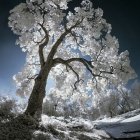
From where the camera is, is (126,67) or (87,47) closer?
(126,67)

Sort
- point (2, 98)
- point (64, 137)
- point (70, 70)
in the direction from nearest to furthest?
point (64, 137) < point (2, 98) < point (70, 70)

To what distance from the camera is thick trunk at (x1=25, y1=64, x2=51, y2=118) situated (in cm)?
1969

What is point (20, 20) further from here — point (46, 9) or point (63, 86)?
point (63, 86)

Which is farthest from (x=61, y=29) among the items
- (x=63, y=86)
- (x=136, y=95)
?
(x=136, y=95)

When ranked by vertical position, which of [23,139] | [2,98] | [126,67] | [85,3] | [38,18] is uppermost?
[85,3]

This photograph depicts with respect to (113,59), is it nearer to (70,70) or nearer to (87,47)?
(87,47)

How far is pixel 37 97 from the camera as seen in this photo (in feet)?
66.4

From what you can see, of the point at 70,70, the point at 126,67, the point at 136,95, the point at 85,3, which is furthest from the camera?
the point at 136,95

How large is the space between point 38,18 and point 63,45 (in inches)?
192

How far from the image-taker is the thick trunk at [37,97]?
19.7 meters

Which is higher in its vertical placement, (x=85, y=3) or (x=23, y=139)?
(x=85, y=3)

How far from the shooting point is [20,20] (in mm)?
23344

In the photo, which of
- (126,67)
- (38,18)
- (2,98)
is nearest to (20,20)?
(38,18)

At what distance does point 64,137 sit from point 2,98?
647cm
